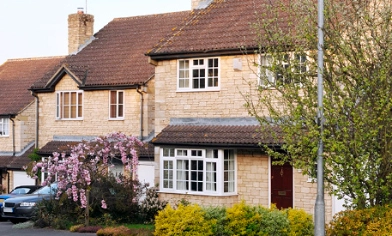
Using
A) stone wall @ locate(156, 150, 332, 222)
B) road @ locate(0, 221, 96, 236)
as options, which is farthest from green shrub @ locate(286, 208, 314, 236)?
road @ locate(0, 221, 96, 236)

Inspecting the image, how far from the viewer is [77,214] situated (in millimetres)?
23734

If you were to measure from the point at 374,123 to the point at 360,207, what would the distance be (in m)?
1.86

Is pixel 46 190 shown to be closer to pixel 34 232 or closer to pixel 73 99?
pixel 34 232

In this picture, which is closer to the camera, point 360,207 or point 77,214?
point 360,207

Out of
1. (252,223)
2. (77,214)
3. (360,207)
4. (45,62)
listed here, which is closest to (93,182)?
(77,214)

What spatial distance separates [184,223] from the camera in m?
15.8

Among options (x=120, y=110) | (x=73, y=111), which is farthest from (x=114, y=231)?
(x=73, y=111)

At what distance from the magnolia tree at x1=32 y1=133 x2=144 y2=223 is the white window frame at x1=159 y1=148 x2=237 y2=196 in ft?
3.80

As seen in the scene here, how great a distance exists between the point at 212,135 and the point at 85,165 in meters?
4.18

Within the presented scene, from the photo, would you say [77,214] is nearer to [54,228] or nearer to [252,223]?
[54,228]

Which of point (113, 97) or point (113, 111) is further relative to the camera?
point (113, 111)

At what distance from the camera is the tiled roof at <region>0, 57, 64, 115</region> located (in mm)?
38156

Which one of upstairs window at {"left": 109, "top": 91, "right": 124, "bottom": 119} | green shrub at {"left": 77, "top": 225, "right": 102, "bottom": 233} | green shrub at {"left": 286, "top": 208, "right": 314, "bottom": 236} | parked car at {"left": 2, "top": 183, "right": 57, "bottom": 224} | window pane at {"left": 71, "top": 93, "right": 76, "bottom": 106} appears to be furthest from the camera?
window pane at {"left": 71, "top": 93, "right": 76, "bottom": 106}

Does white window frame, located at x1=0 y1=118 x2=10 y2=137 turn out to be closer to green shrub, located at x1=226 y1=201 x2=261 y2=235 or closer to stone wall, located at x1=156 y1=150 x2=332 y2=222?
stone wall, located at x1=156 y1=150 x2=332 y2=222
